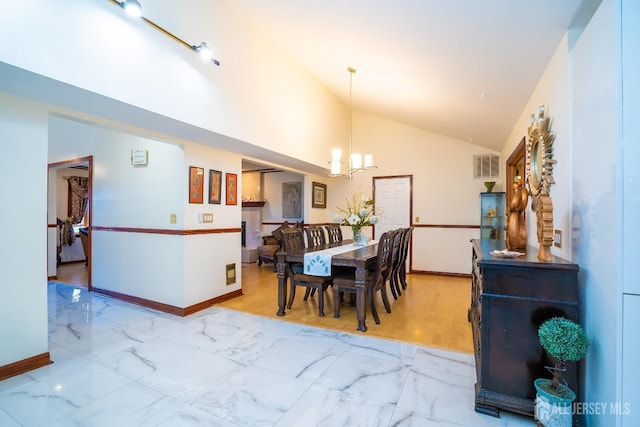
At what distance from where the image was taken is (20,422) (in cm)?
163

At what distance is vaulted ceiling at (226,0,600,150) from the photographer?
1869mm

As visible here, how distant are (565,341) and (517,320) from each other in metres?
0.27

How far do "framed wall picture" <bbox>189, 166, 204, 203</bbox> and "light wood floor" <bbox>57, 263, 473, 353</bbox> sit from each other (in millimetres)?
1437

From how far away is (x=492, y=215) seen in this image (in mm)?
4727

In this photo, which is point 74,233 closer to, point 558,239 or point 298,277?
point 298,277

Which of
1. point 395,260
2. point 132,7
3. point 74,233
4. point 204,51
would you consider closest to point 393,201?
point 395,260

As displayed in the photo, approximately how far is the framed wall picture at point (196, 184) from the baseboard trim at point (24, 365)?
186 cm

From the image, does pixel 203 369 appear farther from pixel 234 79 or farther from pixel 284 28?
pixel 284 28

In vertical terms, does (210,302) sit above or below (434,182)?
below

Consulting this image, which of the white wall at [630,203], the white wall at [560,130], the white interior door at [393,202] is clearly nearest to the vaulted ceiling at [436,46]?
the white wall at [560,130]

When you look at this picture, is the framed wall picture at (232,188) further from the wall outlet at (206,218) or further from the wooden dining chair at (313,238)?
the wooden dining chair at (313,238)

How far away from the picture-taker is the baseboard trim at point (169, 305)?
3379 mm

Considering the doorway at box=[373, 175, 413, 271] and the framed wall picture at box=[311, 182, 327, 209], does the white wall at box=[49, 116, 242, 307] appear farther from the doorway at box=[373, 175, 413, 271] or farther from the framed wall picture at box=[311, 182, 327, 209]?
the doorway at box=[373, 175, 413, 271]

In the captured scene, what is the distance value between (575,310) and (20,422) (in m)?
3.17
